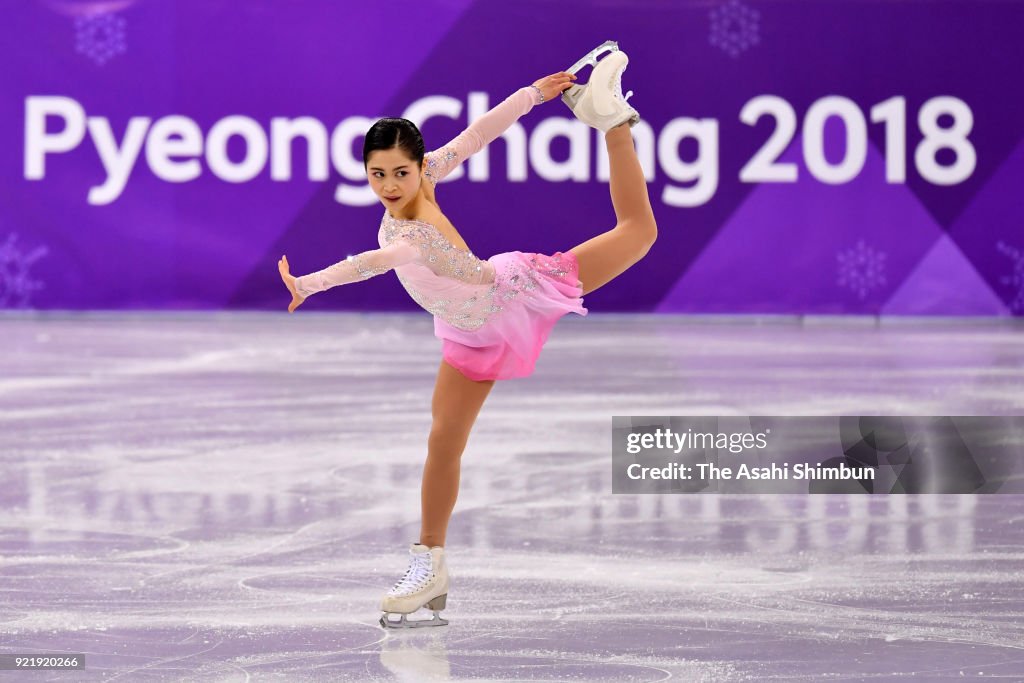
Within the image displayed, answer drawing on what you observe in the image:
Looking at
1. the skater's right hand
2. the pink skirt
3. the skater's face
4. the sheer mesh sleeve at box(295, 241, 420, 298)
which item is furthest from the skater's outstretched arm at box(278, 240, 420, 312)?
the skater's right hand

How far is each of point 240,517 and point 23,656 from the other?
1.28 metres

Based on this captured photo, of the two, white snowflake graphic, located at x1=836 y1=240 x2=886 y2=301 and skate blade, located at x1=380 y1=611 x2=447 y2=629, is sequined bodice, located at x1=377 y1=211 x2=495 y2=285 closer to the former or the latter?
skate blade, located at x1=380 y1=611 x2=447 y2=629

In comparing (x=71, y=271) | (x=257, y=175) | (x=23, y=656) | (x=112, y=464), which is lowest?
(x=23, y=656)

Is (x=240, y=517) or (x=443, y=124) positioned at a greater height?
(x=443, y=124)

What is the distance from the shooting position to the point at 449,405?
288cm

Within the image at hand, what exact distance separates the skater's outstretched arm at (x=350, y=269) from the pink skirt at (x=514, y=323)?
0.27 meters

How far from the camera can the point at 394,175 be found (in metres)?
2.73

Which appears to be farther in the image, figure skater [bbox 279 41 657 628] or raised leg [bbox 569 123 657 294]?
raised leg [bbox 569 123 657 294]

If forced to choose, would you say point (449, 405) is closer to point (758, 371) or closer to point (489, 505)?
point (489, 505)

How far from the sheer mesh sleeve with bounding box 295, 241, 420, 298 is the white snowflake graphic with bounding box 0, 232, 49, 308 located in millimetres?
7595

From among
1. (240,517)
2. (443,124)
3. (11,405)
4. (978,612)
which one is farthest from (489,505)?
(443,124)

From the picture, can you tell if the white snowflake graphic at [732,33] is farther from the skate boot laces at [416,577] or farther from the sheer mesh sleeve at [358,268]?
the sheer mesh sleeve at [358,268]

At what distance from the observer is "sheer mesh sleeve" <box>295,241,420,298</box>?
96.6 inches

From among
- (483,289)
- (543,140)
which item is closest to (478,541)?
(483,289)
